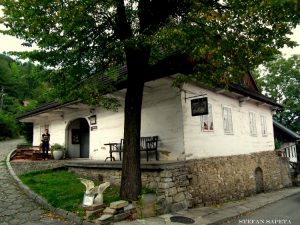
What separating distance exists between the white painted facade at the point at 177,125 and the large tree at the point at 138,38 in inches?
70.8

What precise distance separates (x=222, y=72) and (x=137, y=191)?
13.3 ft

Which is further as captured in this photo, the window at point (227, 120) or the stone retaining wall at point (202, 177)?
the window at point (227, 120)

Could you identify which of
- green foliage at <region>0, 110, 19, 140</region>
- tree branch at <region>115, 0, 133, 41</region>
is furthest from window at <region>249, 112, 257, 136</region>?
green foliage at <region>0, 110, 19, 140</region>

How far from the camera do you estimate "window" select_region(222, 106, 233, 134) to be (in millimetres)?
12965

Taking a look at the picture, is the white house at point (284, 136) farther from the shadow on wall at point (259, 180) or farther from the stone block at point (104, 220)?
the stone block at point (104, 220)

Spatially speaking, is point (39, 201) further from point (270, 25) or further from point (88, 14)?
point (270, 25)

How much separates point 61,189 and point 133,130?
366cm

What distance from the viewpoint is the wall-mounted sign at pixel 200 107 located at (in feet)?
31.0

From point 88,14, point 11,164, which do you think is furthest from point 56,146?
point 88,14

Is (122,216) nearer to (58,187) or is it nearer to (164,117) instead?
(58,187)

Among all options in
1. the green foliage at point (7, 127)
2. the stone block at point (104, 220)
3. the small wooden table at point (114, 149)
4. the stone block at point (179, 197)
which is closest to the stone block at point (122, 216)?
the stone block at point (104, 220)

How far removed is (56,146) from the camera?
54.4 feet

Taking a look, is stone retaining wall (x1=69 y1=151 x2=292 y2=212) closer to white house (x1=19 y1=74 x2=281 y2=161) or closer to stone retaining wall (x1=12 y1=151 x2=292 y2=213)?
stone retaining wall (x1=12 y1=151 x2=292 y2=213)

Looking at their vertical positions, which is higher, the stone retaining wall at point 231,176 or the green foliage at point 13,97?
the green foliage at point 13,97
